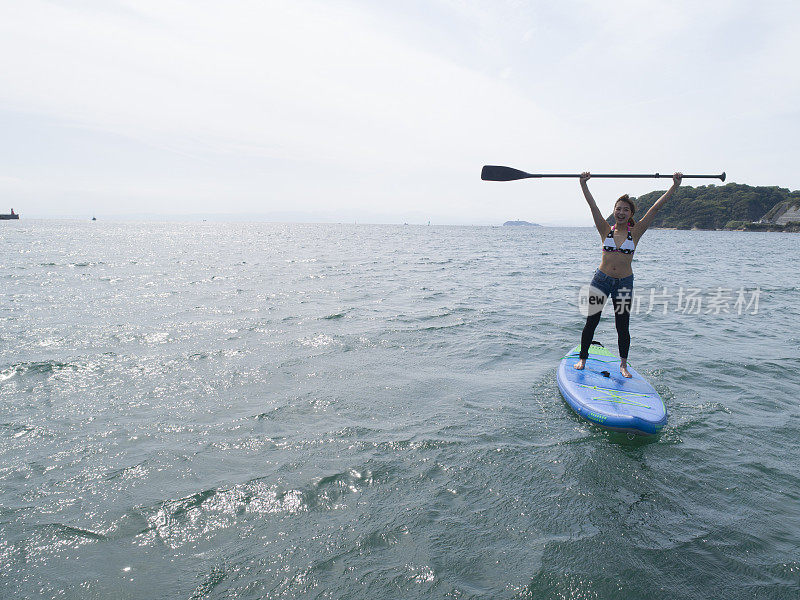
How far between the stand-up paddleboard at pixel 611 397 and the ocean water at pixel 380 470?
225 millimetres

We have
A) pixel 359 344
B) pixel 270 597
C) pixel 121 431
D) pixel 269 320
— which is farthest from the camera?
pixel 269 320

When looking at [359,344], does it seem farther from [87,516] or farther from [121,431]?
[87,516]

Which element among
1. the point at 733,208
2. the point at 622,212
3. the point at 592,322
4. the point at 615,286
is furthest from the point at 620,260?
the point at 733,208

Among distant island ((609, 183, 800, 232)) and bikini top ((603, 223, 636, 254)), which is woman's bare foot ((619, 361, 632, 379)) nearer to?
bikini top ((603, 223, 636, 254))

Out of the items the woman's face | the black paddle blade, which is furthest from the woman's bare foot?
the black paddle blade

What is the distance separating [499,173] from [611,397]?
5054mm

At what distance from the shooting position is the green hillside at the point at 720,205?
125 metres

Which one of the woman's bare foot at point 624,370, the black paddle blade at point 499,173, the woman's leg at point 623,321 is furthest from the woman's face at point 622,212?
the black paddle blade at point 499,173

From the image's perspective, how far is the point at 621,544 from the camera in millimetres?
3670

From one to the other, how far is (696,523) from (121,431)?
654cm

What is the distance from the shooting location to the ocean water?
3.37 metres

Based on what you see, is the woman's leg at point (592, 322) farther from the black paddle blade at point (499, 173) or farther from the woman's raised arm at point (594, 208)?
the black paddle blade at point (499, 173)

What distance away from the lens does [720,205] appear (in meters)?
130

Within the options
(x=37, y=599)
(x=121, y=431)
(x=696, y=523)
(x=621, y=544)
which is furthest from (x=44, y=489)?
(x=696, y=523)
